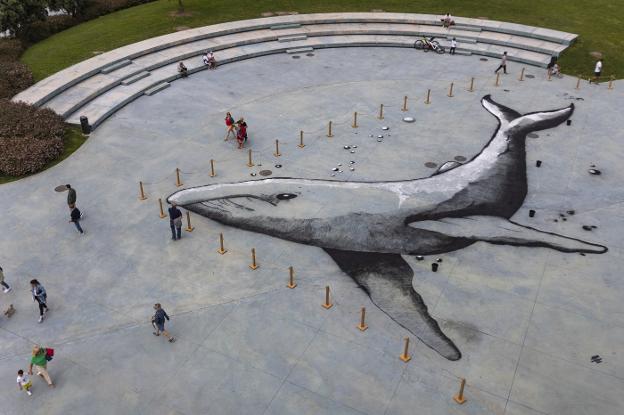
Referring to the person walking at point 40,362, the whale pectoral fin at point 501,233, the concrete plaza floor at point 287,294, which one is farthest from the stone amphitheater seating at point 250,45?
the whale pectoral fin at point 501,233

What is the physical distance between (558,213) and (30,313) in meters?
19.8

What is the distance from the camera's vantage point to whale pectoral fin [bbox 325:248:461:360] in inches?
643

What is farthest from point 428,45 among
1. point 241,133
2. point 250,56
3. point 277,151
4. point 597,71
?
point 241,133

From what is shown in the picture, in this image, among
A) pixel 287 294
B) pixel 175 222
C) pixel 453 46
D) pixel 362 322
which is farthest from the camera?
pixel 453 46

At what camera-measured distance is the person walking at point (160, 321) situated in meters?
15.8

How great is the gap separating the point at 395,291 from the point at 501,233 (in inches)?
216

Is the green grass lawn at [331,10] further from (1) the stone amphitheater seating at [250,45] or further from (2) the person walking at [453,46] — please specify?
(2) the person walking at [453,46]

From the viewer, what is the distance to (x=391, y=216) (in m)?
21.6

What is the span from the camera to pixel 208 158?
85.1 feet

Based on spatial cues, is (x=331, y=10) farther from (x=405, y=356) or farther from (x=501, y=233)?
A: (x=405, y=356)

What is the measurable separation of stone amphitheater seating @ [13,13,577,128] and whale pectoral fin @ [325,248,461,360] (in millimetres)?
17703

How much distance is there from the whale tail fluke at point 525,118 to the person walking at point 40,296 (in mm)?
22649

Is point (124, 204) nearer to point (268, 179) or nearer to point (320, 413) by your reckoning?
point (268, 179)

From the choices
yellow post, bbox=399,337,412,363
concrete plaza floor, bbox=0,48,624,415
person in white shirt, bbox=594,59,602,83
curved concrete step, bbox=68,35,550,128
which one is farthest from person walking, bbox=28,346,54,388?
person in white shirt, bbox=594,59,602,83
